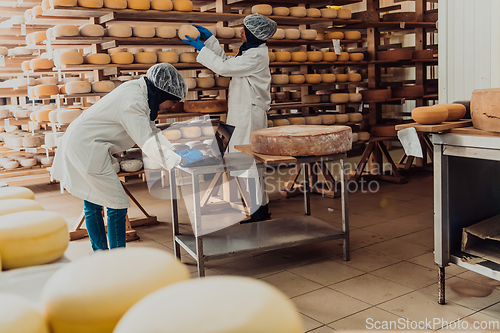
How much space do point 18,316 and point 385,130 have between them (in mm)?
5374

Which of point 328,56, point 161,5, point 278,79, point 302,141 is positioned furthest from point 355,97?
point 302,141

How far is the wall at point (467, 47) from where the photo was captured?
8.96 feet

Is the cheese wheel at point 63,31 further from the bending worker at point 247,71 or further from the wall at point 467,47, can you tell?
the wall at point 467,47

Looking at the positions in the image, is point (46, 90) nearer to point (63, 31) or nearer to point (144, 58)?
point (63, 31)

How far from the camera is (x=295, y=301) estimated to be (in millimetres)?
2480

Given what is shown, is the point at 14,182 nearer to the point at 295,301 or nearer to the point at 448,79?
the point at 295,301

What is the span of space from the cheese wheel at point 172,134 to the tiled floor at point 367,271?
0.74 metres

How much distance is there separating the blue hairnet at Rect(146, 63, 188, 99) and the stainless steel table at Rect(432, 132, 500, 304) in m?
1.47

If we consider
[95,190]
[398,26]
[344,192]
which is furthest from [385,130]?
[95,190]

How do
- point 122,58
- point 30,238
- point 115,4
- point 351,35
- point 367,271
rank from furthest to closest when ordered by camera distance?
1. point 351,35
2. point 122,58
3. point 115,4
4. point 367,271
5. point 30,238

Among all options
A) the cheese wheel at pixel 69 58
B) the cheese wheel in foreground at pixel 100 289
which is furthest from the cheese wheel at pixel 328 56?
the cheese wheel in foreground at pixel 100 289

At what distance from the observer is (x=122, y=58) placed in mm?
3992

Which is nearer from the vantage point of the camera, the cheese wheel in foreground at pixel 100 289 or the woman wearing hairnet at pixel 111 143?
the cheese wheel in foreground at pixel 100 289

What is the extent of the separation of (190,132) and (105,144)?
176 cm
